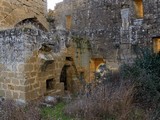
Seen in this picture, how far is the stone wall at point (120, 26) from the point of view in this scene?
9.25 metres

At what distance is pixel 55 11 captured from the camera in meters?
15.0

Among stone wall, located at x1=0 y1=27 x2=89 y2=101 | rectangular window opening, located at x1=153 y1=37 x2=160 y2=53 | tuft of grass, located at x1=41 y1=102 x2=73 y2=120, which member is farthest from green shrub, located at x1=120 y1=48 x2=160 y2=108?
stone wall, located at x1=0 y1=27 x2=89 y2=101

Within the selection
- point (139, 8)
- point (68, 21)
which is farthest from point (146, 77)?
point (68, 21)

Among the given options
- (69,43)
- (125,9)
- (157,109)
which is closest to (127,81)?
(157,109)

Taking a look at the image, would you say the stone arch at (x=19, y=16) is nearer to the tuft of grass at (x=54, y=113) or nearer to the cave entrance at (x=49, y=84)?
the cave entrance at (x=49, y=84)

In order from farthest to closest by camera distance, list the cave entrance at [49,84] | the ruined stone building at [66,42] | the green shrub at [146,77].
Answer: the cave entrance at [49,84] < the ruined stone building at [66,42] < the green shrub at [146,77]

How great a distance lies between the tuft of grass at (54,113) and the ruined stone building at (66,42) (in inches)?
28.9

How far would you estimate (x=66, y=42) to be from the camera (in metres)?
8.59

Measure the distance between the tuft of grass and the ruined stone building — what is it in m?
0.73

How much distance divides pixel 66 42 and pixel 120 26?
310cm

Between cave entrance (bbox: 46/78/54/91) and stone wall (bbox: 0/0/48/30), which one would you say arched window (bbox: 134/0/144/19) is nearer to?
stone wall (bbox: 0/0/48/30)

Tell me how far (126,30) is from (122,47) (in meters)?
0.77

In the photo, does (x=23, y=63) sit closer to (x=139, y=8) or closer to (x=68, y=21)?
(x=139, y=8)

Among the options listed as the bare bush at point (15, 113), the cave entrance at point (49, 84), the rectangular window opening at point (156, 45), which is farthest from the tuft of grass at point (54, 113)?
the rectangular window opening at point (156, 45)
